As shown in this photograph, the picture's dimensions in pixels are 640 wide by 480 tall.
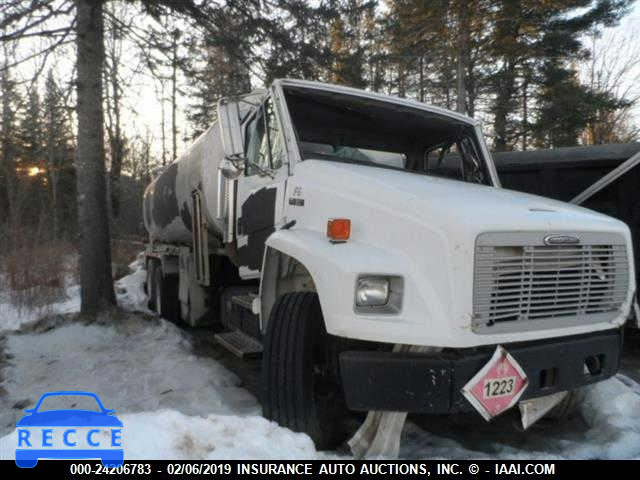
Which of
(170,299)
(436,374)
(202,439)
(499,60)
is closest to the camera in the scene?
(436,374)

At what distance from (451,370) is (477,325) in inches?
9.9

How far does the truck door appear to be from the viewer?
4109 millimetres

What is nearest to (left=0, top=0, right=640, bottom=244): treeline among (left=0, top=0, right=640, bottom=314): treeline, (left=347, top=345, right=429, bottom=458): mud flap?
(left=0, top=0, right=640, bottom=314): treeline

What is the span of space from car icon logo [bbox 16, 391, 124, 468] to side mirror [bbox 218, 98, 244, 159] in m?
2.12

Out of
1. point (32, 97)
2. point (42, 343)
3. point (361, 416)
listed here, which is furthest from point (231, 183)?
point (32, 97)

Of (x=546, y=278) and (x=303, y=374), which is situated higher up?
(x=546, y=278)

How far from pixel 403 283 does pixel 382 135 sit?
2.20 m

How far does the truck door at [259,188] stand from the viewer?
411 cm

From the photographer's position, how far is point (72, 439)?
2.64 metres

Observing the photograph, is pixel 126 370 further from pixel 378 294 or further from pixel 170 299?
pixel 378 294

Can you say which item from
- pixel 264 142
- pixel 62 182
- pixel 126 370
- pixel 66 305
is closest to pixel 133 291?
pixel 66 305

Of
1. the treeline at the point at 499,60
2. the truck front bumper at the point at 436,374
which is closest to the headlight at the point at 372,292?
the truck front bumper at the point at 436,374

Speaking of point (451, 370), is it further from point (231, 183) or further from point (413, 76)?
point (413, 76)

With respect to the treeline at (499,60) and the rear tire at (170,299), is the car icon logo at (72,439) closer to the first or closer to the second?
the rear tire at (170,299)
